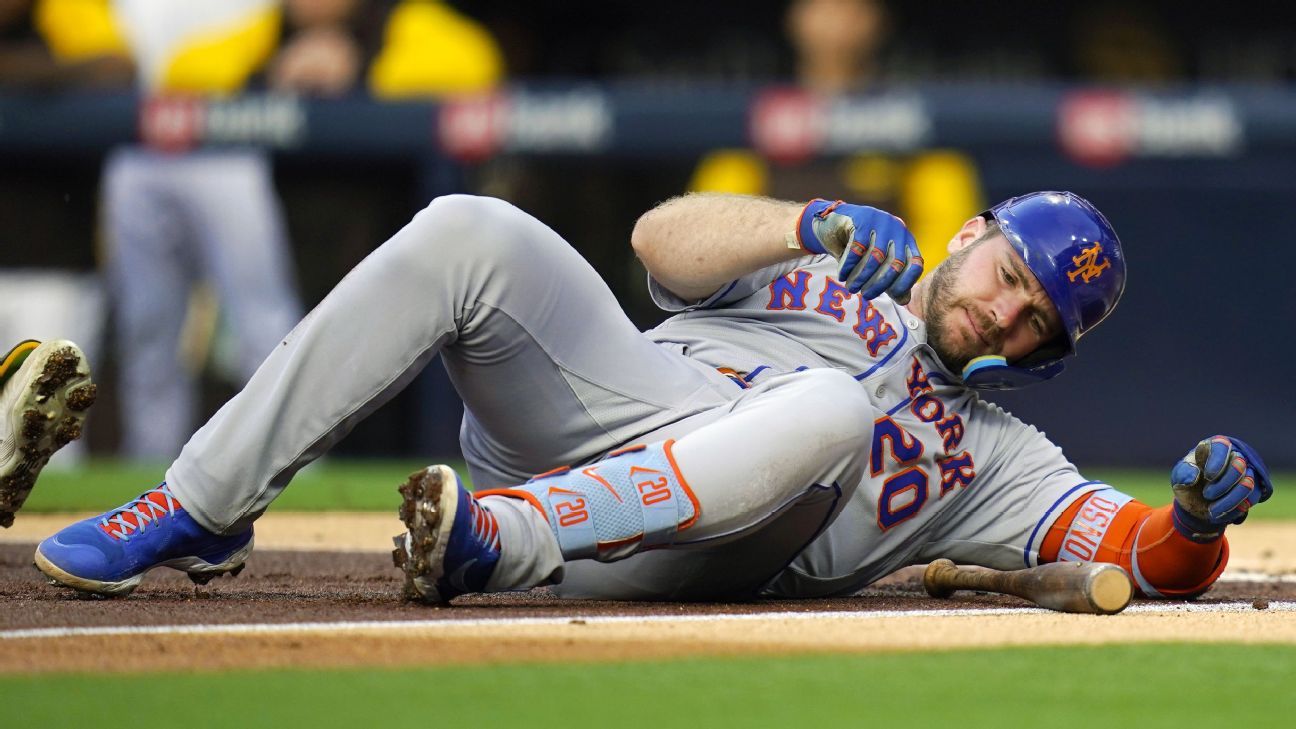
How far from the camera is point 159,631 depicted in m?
2.14

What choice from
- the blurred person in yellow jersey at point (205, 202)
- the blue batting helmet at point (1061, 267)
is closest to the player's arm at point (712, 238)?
the blue batting helmet at point (1061, 267)

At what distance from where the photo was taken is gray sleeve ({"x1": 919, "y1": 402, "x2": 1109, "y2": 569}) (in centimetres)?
279

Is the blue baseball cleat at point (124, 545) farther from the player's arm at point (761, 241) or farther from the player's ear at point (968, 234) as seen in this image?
the player's ear at point (968, 234)

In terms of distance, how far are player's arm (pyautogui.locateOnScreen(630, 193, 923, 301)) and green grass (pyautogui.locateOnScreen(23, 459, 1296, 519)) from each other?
249 cm

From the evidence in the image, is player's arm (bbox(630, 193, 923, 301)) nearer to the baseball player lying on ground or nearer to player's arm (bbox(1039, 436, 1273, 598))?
the baseball player lying on ground

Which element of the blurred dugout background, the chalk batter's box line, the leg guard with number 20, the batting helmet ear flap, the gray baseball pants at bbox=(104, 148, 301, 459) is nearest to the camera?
the chalk batter's box line

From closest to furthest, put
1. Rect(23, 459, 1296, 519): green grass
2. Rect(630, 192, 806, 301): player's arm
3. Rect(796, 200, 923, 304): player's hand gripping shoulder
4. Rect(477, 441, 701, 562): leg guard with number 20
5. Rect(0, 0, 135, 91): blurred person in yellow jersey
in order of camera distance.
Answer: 1. Rect(477, 441, 701, 562): leg guard with number 20
2. Rect(796, 200, 923, 304): player's hand gripping shoulder
3. Rect(630, 192, 806, 301): player's arm
4. Rect(23, 459, 1296, 519): green grass
5. Rect(0, 0, 135, 91): blurred person in yellow jersey

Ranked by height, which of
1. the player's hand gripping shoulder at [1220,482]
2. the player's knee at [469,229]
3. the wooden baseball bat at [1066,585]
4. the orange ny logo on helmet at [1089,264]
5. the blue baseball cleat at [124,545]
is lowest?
the wooden baseball bat at [1066,585]

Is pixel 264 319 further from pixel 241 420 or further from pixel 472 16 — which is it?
pixel 241 420

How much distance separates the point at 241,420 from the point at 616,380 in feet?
1.72

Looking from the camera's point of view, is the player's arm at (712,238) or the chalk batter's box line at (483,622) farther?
the player's arm at (712,238)

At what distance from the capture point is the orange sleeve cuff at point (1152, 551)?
267 cm

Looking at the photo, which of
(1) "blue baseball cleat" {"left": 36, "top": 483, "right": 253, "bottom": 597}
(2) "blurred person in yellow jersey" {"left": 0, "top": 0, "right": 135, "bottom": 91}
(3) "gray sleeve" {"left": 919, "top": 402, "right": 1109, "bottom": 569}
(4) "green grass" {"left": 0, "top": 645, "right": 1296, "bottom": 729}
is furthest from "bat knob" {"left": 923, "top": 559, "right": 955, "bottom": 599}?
(2) "blurred person in yellow jersey" {"left": 0, "top": 0, "right": 135, "bottom": 91}

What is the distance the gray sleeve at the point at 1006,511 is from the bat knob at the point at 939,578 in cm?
2
